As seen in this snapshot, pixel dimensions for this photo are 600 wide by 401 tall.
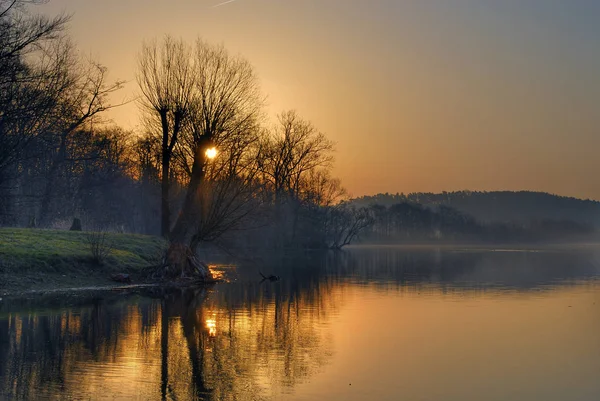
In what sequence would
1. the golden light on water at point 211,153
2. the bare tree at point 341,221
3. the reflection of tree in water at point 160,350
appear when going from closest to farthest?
the reflection of tree in water at point 160,350 → the golden light on water at point 211,153 → the bare tree at point 341,221

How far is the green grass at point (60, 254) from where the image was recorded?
30.0m

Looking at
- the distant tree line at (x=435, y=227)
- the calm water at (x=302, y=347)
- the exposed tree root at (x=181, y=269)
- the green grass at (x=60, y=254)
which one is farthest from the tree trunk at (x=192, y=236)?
the distant tree line at (x=435, y=227)

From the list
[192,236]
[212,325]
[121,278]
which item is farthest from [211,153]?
[212,325]

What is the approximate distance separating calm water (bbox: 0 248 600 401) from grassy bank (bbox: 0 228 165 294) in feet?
11.3

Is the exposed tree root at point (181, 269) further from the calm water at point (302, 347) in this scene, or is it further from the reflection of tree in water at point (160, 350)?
the reflection of tree in water at point (160, 350)

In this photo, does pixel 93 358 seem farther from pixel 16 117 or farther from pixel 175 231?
pixel 175 231

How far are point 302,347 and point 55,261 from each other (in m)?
18.8

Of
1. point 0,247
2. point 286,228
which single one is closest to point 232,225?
point 0,247

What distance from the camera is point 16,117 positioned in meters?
25.0

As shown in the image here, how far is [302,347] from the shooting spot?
53.2 ft

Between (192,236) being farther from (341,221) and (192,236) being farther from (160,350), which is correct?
(341,221)

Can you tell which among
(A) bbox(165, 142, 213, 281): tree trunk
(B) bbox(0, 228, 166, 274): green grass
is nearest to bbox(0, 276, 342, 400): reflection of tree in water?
(B) bbox(0, 228, 166, 274): green grass

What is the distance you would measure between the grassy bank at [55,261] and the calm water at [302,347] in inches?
136

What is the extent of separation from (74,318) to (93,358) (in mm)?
6466
